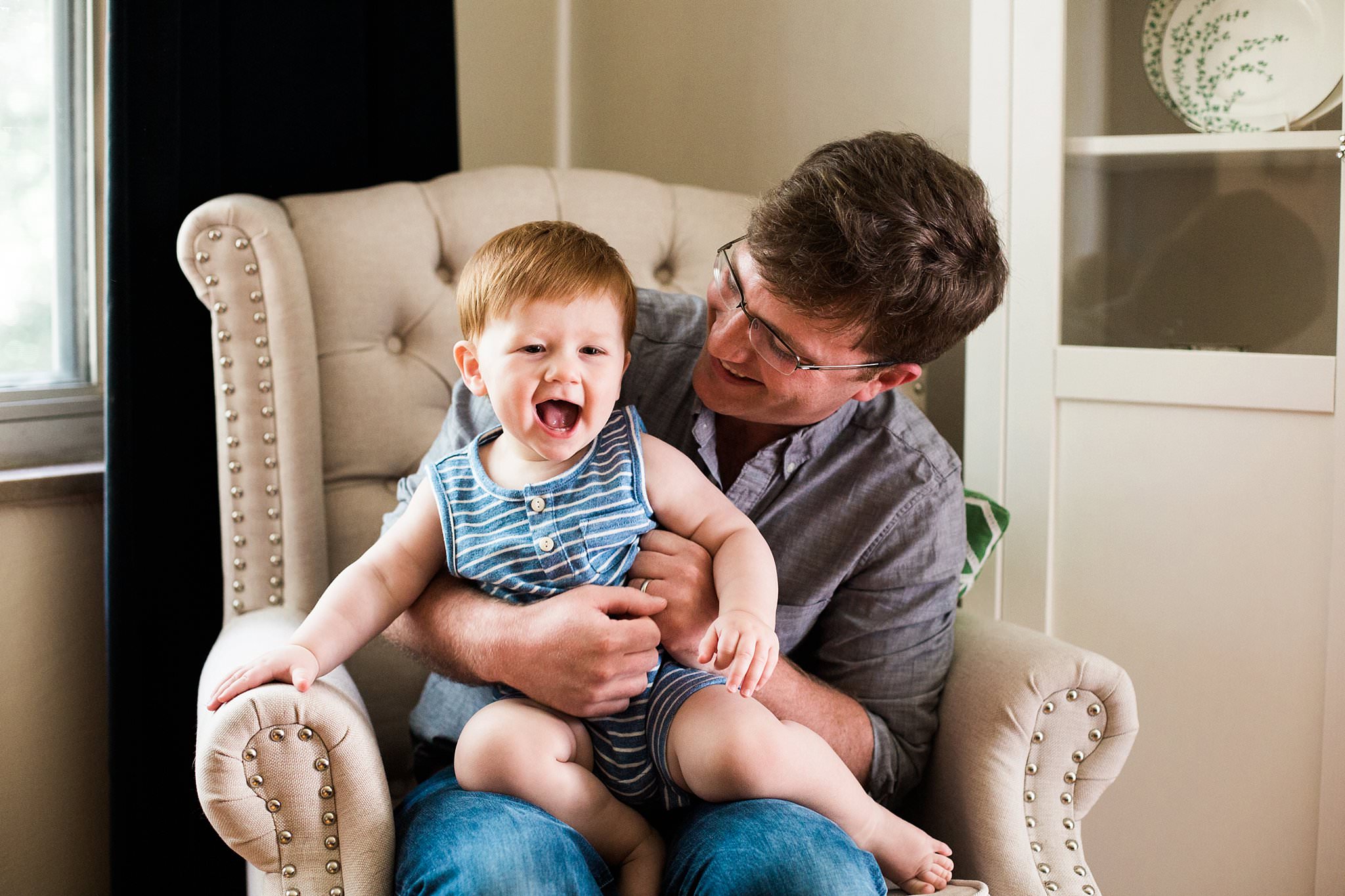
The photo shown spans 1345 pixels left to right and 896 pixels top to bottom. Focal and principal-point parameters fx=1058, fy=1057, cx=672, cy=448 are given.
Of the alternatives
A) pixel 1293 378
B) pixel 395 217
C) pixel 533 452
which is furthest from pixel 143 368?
pixel 1293 378

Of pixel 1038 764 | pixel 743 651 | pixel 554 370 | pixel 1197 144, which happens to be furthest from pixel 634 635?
pixel 1197 144

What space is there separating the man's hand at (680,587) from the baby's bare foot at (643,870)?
0.18 m

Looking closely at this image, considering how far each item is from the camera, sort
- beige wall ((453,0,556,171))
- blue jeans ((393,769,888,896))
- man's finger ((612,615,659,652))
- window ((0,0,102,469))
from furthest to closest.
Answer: beige wall ((453,0,556,171)) < window ((0,0,102,469)) < man's finger ((612,615,659,652)) < blue jeans ((393,769,888,896))

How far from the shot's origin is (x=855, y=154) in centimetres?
110

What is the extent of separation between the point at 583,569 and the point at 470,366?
0.24 m

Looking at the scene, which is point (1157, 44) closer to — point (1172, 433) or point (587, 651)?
point (1172, 433)

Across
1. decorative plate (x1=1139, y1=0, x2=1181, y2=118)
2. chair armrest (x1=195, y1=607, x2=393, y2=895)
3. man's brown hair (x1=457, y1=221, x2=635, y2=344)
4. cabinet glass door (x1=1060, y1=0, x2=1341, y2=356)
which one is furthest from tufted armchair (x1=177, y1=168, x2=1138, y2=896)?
decorative plate (x1=1139, y1=0, x2=1181, y2=118)

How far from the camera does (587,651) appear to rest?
1.00 metres

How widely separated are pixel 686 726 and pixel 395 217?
35.8 inches

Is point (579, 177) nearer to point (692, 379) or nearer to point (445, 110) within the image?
point (445, 110)

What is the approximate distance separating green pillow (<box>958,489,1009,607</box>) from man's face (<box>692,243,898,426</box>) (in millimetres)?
355

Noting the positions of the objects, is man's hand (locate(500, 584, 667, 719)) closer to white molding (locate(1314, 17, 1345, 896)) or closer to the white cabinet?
the white cabinet

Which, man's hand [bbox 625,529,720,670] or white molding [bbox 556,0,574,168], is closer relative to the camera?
man's hand [bbox 625,529,720,670]

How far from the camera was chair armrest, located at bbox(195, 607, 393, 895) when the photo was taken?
0.93 m
